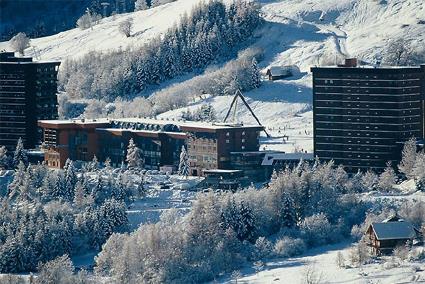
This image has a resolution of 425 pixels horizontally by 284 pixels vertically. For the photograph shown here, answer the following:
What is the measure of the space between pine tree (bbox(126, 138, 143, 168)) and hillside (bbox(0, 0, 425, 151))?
8.88 metres

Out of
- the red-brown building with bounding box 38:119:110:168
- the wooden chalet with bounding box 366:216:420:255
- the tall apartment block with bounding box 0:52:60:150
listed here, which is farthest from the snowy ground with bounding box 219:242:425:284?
the tall apartment block with bounding box 0:52:60:150

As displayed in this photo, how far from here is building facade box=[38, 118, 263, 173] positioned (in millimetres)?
122562

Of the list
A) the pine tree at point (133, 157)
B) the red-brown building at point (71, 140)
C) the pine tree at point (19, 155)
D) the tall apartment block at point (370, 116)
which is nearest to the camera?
the tall apartment block at point (370, 116)

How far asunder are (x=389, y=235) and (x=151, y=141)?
29.5 metres

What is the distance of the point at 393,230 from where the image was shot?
10194 centimetres

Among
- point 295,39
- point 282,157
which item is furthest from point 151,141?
point 295,39

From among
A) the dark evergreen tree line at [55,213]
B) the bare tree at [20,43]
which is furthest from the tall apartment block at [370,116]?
the bare tree at [20,43]

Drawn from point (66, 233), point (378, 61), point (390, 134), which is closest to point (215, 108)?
point (378, 61)

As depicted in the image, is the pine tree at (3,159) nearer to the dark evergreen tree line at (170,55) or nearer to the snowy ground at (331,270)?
the dark evergreen tree line at (170,55)

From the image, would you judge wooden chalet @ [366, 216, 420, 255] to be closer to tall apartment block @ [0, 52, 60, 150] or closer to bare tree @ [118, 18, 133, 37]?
tall apartment block @ [0, 52, 60, 150]

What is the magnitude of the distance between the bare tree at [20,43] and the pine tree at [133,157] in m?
45.9

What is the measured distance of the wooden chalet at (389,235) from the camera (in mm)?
101125

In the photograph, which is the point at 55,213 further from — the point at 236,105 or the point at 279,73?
the point at 279,73

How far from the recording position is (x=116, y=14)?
185 meters
